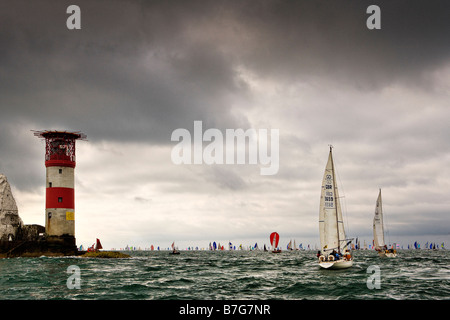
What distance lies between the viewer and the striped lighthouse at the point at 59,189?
7856 cm

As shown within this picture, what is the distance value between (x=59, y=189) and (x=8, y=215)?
1949 cm

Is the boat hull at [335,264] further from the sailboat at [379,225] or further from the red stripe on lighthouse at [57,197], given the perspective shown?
the sailboat at [379,225]

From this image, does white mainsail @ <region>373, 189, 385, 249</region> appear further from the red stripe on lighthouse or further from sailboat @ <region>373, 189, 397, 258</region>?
the red stripe on lighthouse

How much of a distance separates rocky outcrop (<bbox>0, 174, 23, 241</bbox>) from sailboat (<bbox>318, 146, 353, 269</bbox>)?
6801 cm

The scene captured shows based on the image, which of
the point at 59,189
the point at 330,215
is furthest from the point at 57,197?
the point at 330,215

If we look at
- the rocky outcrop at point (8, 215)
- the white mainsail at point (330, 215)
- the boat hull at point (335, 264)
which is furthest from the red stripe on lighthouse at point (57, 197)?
the boat hull at point (335, 264)

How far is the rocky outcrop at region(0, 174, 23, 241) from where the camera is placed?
8662 cm

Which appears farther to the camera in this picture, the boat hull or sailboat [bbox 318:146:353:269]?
sailboat [bbox 318:146:353:269]

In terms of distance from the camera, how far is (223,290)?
30.7 m

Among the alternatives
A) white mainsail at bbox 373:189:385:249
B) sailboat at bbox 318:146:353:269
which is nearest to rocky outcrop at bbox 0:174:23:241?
sailboat at bbox 318:146:353:269

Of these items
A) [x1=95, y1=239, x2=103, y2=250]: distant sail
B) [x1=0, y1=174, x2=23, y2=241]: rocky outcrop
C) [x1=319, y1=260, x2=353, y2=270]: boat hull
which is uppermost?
[x1=0, y1=174, x2=23, y2=241]: rocky outcrop

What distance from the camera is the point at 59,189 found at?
258 ft

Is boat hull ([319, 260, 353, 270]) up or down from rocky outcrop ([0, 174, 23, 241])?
down
